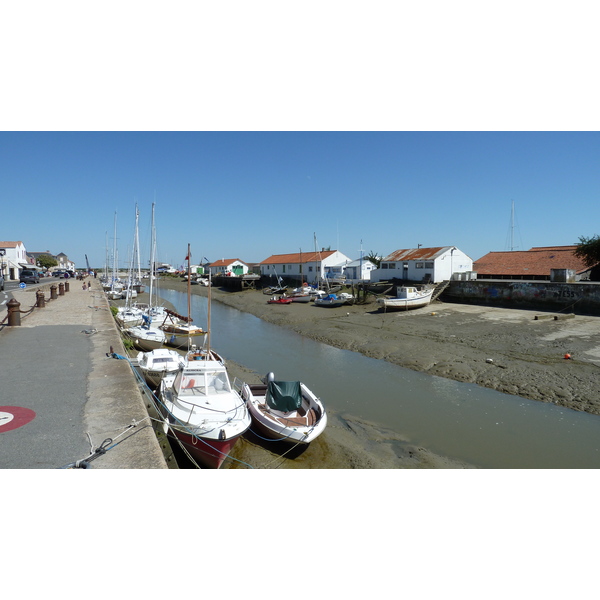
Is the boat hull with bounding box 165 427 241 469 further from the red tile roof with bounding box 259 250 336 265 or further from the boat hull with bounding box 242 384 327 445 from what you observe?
the red tile roof with bounding box 259 250 336 265

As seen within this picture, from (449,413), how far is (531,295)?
70.6 ft

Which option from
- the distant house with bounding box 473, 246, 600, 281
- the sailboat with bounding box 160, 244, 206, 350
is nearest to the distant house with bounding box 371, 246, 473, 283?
the distant house with bounding box 473, 246, 600, 281

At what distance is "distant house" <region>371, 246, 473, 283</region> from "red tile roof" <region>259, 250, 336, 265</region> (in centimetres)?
1820

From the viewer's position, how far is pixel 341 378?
17.1m

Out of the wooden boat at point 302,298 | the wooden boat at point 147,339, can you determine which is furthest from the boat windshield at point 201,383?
the wooden boat at point 302,298

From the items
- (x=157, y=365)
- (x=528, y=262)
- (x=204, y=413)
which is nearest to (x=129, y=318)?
(x=157, y=365)

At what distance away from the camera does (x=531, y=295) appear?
30.0 metres

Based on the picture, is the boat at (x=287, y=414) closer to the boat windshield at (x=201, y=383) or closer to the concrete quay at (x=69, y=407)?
the boat windshield at (x=201, y=383)

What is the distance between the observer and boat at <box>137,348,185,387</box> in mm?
14555

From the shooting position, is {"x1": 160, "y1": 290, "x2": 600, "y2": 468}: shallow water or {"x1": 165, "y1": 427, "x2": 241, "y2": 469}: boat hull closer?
{"x1": 165, "y1": 427, "x2": 241, "y2": 469}: boat hull

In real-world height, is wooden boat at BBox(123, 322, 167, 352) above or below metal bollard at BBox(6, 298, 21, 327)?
below

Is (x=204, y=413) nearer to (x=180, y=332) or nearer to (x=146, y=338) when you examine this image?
(x=146, y=338)

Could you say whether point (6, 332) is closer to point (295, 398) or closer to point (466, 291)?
point (295, 398)

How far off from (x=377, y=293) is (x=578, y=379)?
26.3 meters
